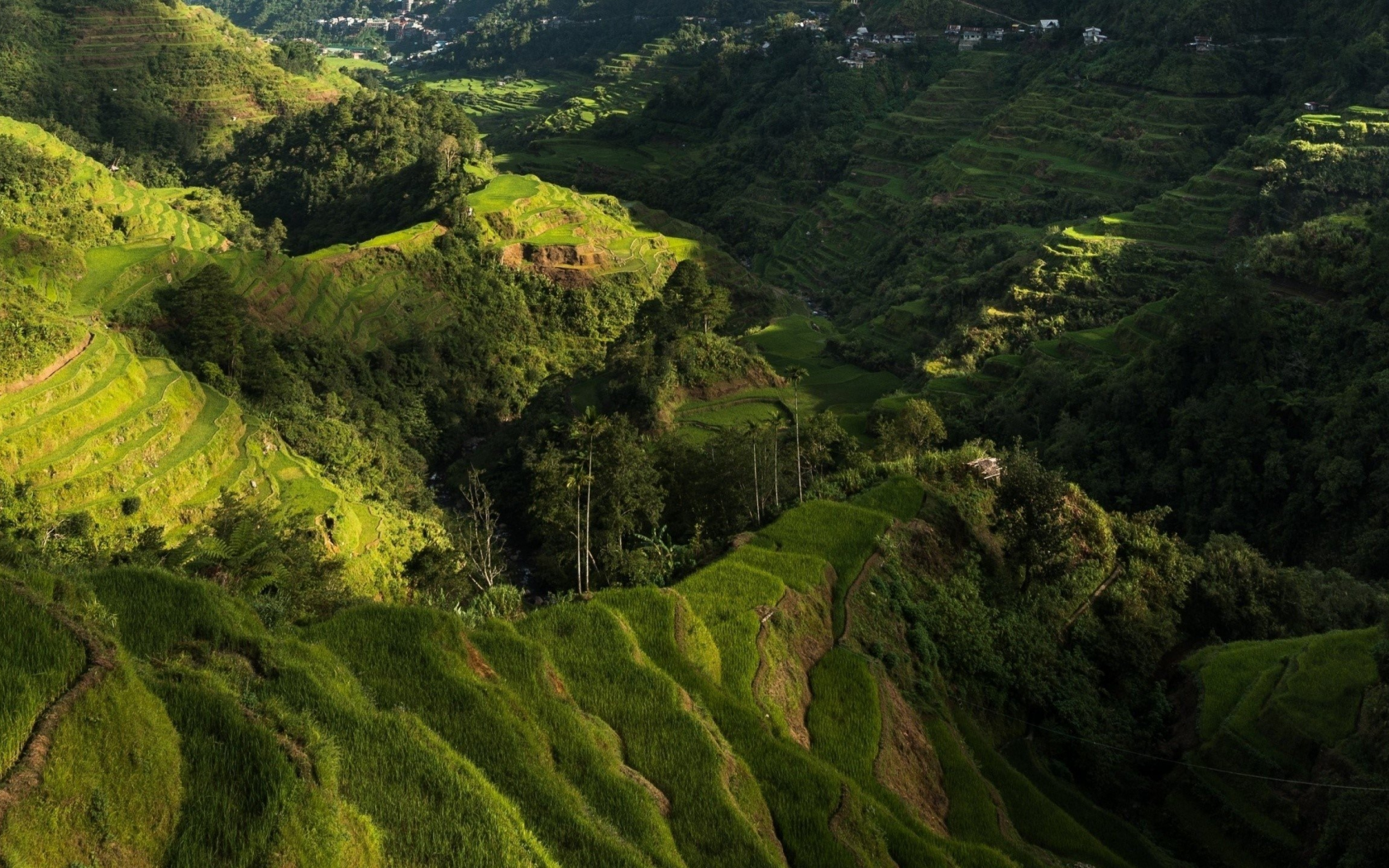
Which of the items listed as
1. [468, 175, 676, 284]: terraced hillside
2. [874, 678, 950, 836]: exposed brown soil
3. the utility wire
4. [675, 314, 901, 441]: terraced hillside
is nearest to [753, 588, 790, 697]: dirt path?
[874, 678, 950, 836]: exposed brown soil

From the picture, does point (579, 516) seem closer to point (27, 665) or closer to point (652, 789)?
point (652, 789)

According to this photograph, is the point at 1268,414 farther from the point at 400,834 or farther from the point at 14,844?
the point at 14,844

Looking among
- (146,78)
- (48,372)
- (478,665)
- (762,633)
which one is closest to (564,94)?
(146,78)

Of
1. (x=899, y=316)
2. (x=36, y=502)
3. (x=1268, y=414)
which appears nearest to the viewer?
(x=36, y=502)

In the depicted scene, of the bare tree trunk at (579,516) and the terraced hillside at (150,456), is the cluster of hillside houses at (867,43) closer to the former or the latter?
the terraced hillside at (150,456)

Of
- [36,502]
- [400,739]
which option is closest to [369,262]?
[36,502]

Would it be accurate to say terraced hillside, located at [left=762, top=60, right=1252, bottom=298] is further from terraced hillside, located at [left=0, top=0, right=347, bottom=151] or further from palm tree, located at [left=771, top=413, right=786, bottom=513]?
terraced hillside, located at [left=0, top=0, right=347, bottom=151]
